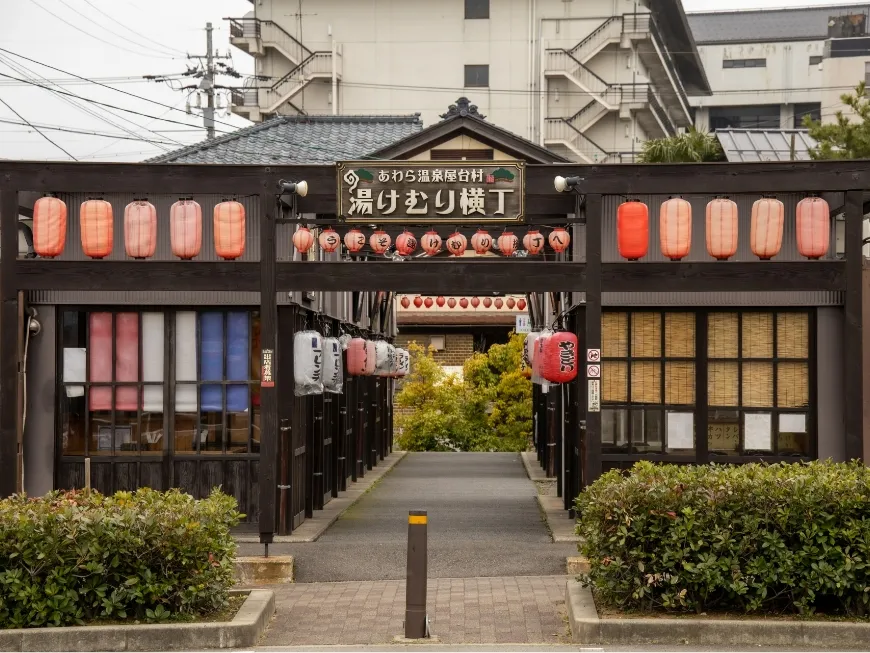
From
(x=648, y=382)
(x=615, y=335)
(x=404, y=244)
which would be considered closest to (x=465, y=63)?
(x=615, y=335)

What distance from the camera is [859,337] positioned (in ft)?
49.3

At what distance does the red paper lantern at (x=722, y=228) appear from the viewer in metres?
15.0

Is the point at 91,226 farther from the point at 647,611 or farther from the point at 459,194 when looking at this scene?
the point at 647,611

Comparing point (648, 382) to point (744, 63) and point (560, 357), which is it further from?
point (744, 63)

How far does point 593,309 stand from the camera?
14.9 m

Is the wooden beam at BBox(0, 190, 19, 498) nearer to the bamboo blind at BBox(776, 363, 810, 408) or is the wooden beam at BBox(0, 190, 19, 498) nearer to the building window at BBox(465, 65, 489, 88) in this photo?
the bamboo blind at BBox(776, 363, 810, 408)

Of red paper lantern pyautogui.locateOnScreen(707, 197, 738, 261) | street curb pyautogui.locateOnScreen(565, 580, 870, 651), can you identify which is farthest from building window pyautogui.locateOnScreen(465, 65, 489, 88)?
street curb pyautogui.locateOnScreen(565, 580, 870, 651)

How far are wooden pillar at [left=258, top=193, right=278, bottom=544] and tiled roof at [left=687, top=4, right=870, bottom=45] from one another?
61135 mm

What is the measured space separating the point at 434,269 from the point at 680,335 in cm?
383

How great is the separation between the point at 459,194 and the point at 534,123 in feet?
122

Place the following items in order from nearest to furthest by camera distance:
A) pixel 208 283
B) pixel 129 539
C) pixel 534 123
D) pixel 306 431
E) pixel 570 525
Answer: pixel 129 539, pixel 208 283, pixel 570 525, pixel 306 431, pixel 534 123

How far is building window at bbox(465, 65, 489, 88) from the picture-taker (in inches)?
2067

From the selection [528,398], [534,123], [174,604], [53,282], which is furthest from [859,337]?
[534,123]

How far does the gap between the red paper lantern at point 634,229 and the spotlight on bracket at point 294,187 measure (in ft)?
Result: 13.5
